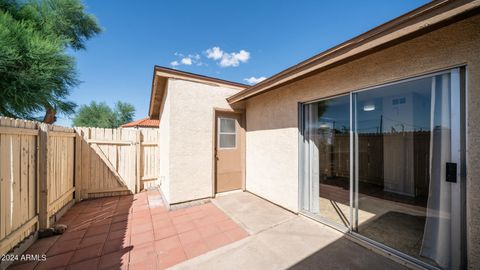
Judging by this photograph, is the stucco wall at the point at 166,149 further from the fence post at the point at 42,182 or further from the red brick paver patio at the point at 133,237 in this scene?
the fence post at the point at 42,182

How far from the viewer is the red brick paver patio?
2.11m

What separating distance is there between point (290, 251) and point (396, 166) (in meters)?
4.25

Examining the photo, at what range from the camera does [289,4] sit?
486 cm

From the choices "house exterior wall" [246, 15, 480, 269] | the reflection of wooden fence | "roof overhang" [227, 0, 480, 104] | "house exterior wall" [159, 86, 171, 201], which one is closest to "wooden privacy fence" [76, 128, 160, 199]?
"house exterior wall" [159, 86, 171, 201]

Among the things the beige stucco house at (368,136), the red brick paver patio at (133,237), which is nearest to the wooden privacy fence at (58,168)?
the red brick paver patio at (133,237)

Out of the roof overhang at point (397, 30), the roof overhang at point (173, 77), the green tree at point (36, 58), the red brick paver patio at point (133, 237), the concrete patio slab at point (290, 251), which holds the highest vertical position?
the green tree at point (36, 58)

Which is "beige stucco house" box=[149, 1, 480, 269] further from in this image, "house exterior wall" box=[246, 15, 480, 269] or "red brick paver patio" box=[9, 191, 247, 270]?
"red brick paver patio" box=[9, 191, 247, 270]

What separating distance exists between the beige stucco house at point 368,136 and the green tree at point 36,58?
3867 mm

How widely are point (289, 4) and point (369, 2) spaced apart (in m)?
2.27

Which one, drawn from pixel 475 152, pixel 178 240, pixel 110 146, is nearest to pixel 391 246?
pixel 475 152

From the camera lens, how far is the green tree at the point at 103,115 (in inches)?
913

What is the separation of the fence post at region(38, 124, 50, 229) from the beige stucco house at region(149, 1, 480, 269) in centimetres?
190

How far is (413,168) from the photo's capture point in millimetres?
4105

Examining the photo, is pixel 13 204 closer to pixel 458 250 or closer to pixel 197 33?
pixel 458 250
